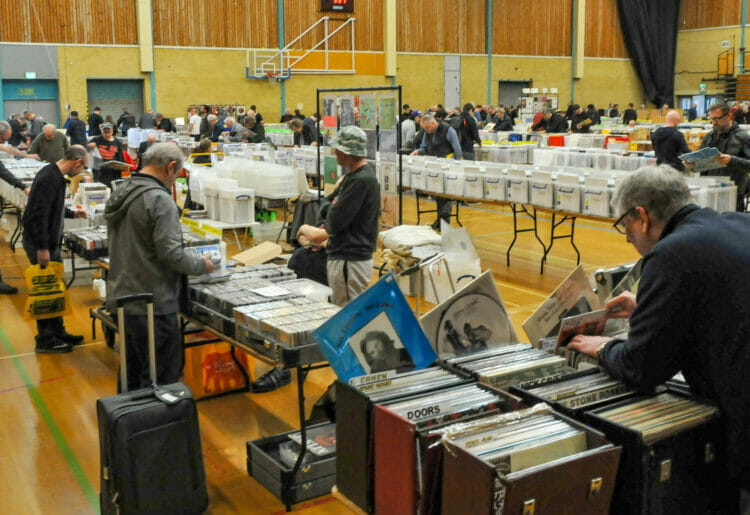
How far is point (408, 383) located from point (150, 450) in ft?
5.00

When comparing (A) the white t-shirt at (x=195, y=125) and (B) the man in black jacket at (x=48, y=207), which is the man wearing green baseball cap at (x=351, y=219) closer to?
(B) the man in black jacket at (x=48, y=207)

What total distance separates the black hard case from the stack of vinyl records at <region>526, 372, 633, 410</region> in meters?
0.07

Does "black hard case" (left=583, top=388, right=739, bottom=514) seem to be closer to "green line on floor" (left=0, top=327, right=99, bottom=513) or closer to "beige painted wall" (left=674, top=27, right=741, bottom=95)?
"green line on floor" (left=0, top=327, right=99, bottom=513)

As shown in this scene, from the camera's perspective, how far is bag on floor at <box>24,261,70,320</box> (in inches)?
239

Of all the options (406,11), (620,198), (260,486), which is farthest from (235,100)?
(620,198)

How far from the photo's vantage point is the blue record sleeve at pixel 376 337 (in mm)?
2553

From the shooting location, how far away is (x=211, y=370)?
17.4 feet

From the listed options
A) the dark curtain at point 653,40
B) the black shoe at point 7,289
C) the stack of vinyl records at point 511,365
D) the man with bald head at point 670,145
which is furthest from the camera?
the dark curtain at point 653,40

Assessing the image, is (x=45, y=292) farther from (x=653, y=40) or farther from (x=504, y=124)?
(x=653, y=40)

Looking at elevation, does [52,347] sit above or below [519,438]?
below

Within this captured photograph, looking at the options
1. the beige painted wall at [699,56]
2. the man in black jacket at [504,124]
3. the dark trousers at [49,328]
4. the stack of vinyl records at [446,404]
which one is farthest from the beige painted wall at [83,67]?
the stack of vinyl records at [446,404]

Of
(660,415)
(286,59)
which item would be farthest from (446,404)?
(286,59)

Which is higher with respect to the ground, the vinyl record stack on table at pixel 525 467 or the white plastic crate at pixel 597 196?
the white plastic crate at pixel 597 196

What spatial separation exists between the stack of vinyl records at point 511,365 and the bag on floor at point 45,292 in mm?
4451
